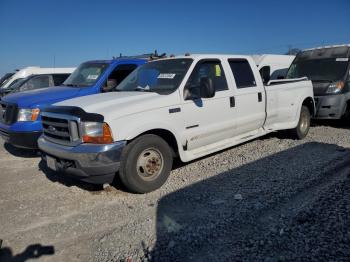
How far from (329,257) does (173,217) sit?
66.5 inches

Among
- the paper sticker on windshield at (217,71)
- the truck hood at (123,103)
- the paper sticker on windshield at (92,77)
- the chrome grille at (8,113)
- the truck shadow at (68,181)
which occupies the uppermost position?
the paper sticker on windshield at (217,71)

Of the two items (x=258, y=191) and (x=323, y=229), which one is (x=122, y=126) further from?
(x=323, y=229)

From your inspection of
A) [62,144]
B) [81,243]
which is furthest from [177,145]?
[81,243]

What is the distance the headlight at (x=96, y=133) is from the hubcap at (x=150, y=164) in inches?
22.5

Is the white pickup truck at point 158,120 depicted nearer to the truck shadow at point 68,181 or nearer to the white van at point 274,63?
the truck shadow at point 68,181

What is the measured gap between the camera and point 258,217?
361 centimetres

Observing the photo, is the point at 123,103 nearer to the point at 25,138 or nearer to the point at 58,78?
the point at 25,138

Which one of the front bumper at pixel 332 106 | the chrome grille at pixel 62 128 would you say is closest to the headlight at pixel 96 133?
the chrome grille at pixel 62 128

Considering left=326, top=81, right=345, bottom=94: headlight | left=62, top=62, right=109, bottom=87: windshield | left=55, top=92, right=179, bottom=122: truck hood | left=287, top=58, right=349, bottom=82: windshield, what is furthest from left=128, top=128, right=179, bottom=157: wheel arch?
left=287, top=58, right=349, bottom=82: windshield

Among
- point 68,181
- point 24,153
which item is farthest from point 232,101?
point 24,153

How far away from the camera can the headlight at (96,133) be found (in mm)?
4020

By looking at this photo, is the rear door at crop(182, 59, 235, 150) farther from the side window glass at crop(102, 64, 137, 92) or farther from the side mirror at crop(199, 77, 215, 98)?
A: the side window glass at crop(102, 64, 137, 92)

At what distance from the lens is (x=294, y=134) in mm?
7250

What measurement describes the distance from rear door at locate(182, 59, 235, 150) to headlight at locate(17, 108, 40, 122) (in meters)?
3.15
